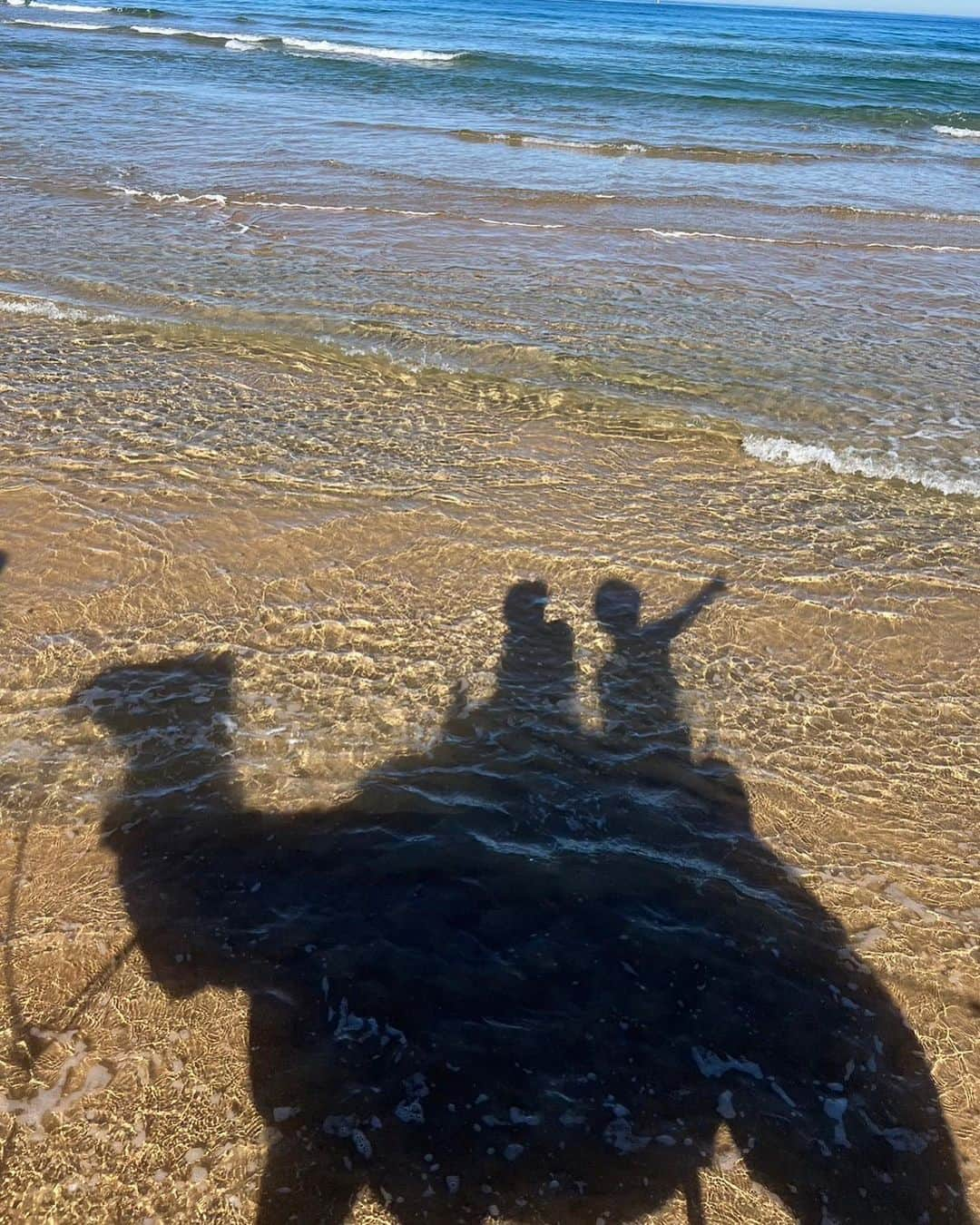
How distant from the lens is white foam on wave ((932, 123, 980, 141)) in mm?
22781

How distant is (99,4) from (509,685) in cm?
4784

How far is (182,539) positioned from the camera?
212 inches

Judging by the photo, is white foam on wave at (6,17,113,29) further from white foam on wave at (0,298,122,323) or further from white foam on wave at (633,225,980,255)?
white foam on wave at (0,298,122,323)

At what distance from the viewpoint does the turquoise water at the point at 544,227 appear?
26.4ft

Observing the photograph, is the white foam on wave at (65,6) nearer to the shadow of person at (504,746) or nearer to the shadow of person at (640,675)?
the shadow of person at (640,675)

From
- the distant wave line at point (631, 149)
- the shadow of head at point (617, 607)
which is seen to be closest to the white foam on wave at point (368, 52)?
the distant wave line at point (631, 149)

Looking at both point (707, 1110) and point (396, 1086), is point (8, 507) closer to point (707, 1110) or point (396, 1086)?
point (396, 1086)

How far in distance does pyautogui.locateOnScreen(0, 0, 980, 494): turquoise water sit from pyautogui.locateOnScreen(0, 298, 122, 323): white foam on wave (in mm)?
50

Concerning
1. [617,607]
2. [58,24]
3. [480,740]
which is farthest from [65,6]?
[480,740]

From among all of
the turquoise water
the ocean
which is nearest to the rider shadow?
the ocean

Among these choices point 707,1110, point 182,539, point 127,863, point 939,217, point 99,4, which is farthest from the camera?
point 99,4

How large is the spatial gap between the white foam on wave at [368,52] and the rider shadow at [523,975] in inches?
1174

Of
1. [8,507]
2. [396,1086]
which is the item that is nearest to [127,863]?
[396,1086]

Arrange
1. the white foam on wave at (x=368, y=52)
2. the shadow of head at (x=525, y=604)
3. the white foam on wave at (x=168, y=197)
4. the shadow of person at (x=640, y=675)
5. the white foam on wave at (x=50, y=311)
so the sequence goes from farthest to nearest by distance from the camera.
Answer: the white foam on wave at (x=368, y=52) < the white foam on wave at (x=168, y=197) < the white foam on wave at (x=50, y=311) < the shadow of head at (x=525, y=604) < the shadow of person at (x=640, y=675)
